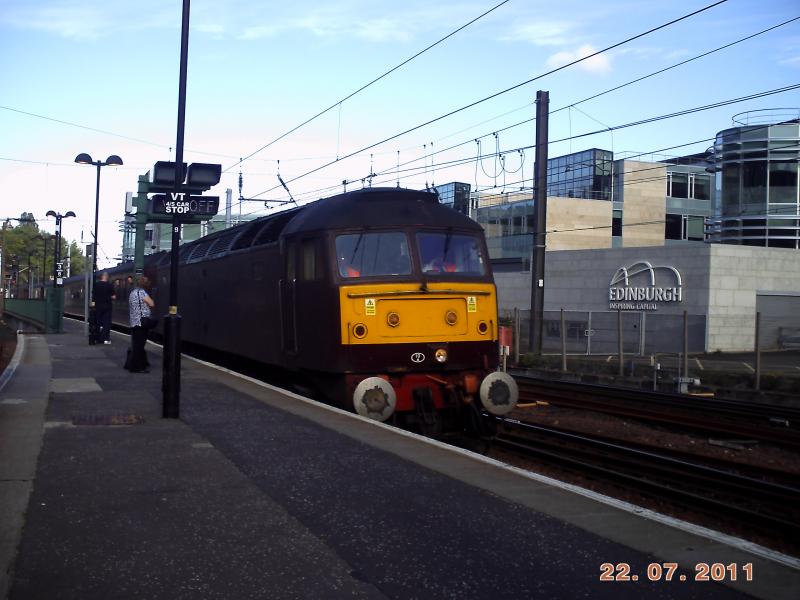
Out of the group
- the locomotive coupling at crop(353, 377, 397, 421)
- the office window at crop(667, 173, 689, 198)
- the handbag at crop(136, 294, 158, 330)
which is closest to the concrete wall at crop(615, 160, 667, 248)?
the office window at crop(667, 173, 689, 198)

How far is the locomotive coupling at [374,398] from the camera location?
9469 mm

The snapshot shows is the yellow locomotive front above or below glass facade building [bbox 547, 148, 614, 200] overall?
below

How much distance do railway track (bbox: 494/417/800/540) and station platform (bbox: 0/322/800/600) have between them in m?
2.09

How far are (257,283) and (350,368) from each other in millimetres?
3531

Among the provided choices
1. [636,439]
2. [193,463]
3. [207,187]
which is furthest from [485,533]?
[636,439]

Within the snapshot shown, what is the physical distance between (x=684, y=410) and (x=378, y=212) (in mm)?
7455

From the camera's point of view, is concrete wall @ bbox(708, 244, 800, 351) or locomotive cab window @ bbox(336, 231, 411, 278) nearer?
locomotive cab window @ bbox(336, 231, 411, 278)

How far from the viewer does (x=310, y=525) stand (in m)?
5.34

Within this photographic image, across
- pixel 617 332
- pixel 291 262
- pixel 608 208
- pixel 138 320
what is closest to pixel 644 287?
pixel 617 332

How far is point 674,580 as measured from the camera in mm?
4469

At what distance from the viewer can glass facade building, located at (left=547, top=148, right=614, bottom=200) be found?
49.7 metres

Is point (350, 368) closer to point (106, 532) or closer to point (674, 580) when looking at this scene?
point (106, 532)

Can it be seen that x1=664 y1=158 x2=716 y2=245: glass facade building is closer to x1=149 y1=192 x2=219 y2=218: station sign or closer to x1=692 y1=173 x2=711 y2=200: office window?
x1=692 y1=173 x2=711 y2=200: office window

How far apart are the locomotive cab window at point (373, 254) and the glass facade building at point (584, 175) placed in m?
40.3
